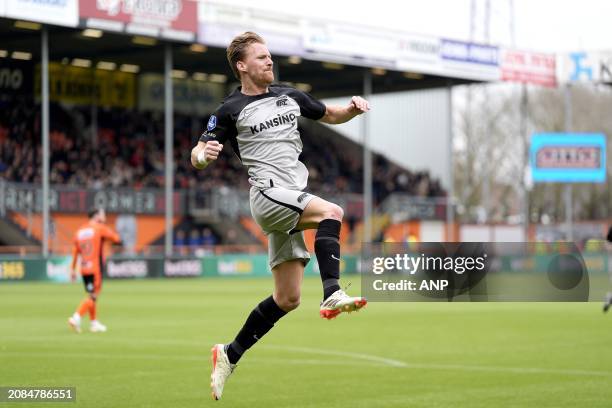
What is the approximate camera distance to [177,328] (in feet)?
68.4

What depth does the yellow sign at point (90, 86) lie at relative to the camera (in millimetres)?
49688

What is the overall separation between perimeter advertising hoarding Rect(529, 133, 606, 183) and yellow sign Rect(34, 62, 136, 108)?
1942 cm

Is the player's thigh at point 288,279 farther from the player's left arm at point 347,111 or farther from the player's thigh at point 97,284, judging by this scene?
the player's thigh at point 97,284

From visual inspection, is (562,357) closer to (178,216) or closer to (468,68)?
(178,216)

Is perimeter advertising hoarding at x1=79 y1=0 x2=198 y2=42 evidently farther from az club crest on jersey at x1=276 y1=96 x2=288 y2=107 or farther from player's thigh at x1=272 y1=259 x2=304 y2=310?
player's thigh at x1=272 y1=259 x2=304 y2=310

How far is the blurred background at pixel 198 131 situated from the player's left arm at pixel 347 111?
1025 inches

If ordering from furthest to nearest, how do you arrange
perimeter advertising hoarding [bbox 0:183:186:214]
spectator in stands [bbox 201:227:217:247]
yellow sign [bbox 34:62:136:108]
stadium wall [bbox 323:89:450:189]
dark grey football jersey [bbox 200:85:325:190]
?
stadium wall [bbox 323:89:450:189] → yellow sign [bbox 34:62:136:108] → spectator in stands [bbox 201:227:217:247] → perimeter advertising hoarding [bbox 0:183:186:214] → dark grey football jersey [bbox 200:85:325:190]

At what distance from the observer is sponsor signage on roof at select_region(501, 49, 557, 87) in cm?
5328

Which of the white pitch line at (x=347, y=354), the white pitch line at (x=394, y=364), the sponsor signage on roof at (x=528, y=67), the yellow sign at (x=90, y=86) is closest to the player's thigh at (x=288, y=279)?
the white pitch line at (x=394, y=364)

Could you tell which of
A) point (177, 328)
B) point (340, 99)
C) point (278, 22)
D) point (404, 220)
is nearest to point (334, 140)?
point (340, 99)

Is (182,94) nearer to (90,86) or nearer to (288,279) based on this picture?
(90,86)

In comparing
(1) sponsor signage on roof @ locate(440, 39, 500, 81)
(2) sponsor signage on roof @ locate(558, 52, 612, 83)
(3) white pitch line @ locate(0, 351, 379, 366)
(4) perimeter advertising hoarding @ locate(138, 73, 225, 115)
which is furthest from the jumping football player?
(2) sponsor signage on roof @ locate(558, 52, 612, 83)

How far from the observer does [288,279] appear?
Answer: 9000mm

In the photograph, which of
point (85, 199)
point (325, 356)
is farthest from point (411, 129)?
point (325, 356)
